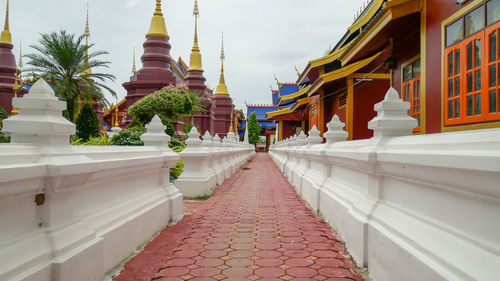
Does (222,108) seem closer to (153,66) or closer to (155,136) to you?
(153,66)

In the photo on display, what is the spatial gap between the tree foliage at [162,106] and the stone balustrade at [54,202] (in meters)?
12.6

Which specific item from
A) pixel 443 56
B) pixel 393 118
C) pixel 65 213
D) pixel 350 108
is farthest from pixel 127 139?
pixel 350 108

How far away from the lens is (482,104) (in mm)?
5312

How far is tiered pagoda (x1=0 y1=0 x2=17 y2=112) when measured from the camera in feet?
76.0

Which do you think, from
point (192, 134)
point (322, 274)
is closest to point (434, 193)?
point (322, 274)

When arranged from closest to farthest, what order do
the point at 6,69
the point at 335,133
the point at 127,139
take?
the point at 335,133, the point at 127,139, the point at 6,69

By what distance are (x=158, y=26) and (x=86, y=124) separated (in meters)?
8.44

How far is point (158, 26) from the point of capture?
880 inches

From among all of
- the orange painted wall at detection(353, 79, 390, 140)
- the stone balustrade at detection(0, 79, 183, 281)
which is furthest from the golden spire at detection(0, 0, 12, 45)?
the stone balustrade at detection(0, 79, 183, 281)

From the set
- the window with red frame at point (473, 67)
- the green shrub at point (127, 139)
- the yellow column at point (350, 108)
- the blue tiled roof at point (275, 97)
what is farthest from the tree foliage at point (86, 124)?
the blue tiled roof at point (275, 97)

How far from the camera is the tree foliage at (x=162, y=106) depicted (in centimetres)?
1532

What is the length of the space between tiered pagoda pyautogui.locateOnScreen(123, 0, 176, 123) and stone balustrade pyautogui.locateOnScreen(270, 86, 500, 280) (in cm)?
1905

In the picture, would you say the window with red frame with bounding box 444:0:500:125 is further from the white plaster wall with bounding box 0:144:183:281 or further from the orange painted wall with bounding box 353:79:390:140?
the orange painted wall with bounding box 353:79:390:140

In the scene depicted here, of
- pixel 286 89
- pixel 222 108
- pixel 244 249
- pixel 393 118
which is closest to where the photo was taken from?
pixel 393 118
